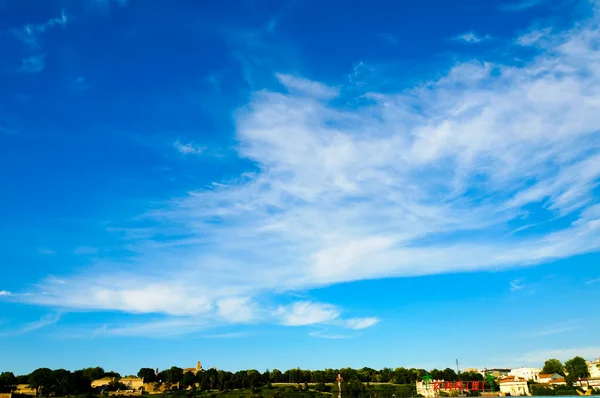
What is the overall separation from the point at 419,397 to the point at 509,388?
38.4m

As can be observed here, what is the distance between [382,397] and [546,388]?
6279cm

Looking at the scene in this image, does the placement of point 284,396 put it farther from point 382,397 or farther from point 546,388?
point 546,388

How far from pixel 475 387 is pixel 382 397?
37.7 metres

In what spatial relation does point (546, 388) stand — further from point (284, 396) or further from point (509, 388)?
point (284, 396)

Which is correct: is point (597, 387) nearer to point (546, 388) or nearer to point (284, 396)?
point (546, 388)

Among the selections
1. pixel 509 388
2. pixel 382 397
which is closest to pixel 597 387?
pixel 509 388

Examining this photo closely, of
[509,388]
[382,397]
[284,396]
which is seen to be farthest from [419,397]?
→ [284,396]

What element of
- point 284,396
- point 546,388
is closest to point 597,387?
point 546,388

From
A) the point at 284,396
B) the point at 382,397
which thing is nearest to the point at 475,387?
the point at 382,397

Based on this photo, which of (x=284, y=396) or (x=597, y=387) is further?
(x=284, y=396)

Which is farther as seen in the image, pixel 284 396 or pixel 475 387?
pixel 284 396

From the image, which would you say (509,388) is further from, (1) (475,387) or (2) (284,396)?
(2) (284,396)

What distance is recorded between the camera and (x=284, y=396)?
199875 millimetres

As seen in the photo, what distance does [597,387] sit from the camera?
573ft
